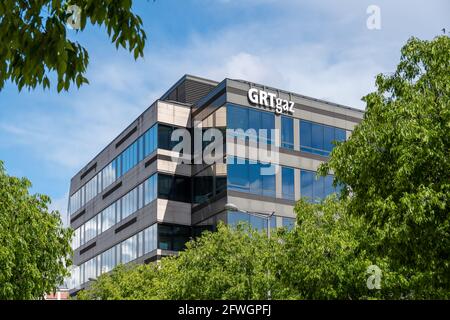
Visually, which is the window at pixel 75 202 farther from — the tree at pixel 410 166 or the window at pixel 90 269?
the tree at pixel 410 166

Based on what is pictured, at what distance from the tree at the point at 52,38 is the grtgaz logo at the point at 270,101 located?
50724mm

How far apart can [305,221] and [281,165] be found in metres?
28.0

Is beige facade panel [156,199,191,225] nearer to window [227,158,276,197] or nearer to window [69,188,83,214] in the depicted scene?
window [227,158,276,197]

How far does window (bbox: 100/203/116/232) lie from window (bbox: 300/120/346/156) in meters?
19.0

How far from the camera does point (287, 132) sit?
61.0m

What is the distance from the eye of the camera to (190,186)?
61.2 m

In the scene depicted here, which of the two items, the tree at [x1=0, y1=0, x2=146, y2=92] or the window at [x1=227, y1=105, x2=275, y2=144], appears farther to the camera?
the window at [x1=227, y1=105, x2=275, y2=144]

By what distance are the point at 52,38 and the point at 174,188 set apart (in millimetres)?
52826

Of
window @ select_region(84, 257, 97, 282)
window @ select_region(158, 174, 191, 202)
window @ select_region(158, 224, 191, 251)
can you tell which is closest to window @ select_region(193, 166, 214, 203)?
window @ select_region(158, 174, 191, 202)

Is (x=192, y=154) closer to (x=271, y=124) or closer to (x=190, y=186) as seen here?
(x=190, y=186)

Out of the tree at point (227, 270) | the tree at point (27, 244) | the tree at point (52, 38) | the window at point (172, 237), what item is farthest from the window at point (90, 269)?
the tree at point (52, 38)

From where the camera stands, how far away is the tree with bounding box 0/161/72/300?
26.8m

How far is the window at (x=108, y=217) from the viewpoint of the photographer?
232ft
